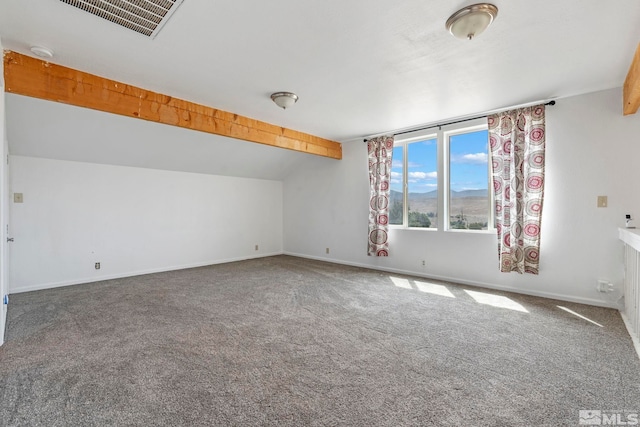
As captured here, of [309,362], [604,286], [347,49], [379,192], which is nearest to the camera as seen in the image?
[309,362]

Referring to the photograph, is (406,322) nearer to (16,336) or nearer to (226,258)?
(16,336)

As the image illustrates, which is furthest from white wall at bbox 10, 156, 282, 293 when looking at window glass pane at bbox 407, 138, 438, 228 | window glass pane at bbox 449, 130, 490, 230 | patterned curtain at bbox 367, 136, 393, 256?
window glass pane at bbox 449, 130, 490, 230

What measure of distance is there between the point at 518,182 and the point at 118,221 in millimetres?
5882

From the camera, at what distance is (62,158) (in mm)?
4152

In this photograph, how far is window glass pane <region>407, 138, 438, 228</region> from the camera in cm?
458

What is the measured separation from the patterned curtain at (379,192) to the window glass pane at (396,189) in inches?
8.6

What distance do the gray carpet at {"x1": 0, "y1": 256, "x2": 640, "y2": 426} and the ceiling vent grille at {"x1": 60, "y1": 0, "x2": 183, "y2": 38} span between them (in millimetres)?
2393

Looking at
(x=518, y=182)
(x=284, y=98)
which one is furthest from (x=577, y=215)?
(x=284, y=98)

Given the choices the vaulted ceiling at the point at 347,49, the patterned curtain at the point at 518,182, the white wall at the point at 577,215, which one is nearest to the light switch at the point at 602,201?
the white wall at the point at 577,215

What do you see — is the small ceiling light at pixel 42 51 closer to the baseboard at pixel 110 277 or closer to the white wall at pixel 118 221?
the white wall at pixel 118 221

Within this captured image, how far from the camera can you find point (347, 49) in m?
2.34

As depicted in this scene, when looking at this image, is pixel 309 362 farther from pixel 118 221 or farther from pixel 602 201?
pixel 118 221

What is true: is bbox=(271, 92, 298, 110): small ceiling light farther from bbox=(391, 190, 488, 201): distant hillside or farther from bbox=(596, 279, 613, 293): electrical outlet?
bbox=(596, 279, 613, 293): electrical outlet

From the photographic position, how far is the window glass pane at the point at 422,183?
4582mm
